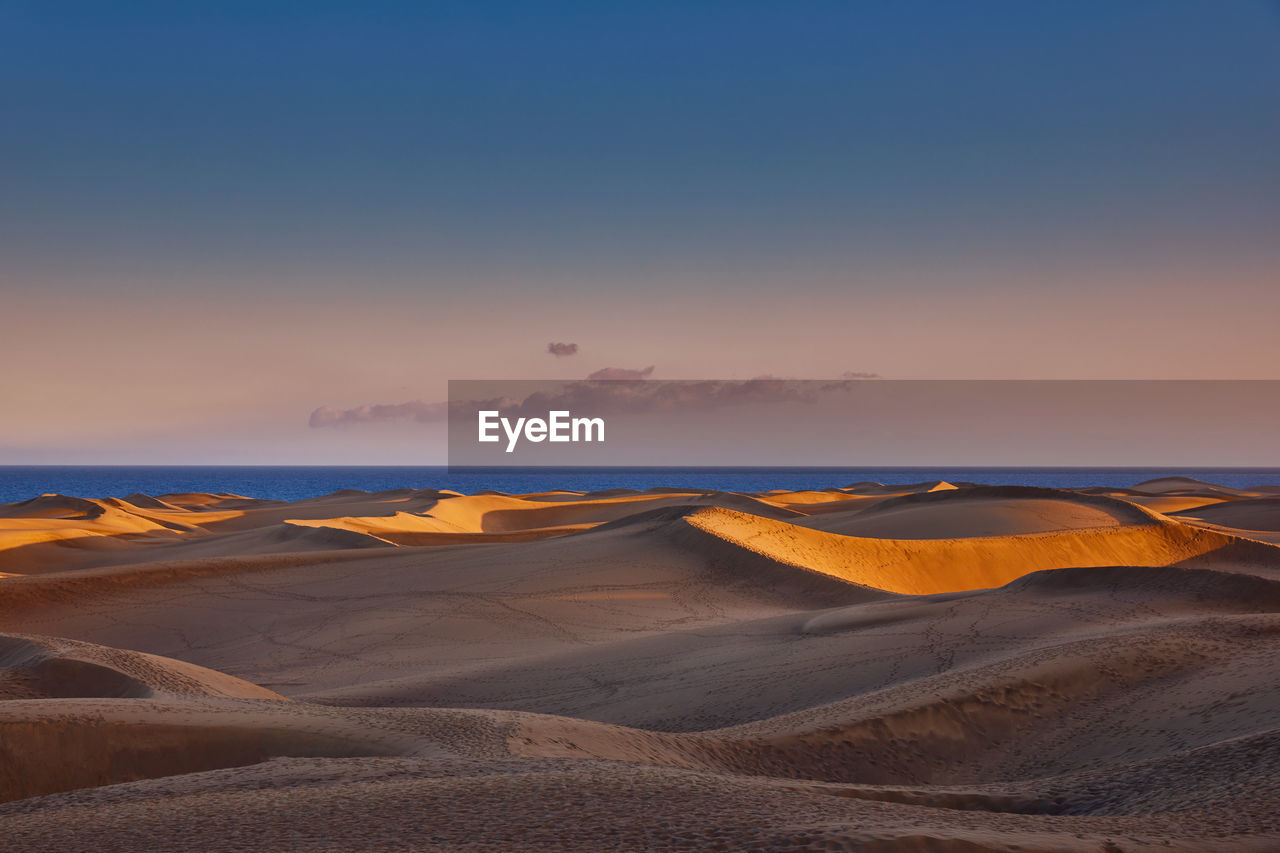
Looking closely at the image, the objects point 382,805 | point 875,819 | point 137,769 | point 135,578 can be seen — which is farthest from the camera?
point 135,578

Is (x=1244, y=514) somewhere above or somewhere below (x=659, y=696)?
above

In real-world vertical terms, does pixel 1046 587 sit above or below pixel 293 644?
above

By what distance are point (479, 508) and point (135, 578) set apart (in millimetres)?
23008

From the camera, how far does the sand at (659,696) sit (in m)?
3.61

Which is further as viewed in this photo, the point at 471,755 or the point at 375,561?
the point at 375,561

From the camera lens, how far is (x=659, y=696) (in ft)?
28.9

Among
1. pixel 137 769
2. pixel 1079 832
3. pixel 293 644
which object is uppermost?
pixel 1079 832

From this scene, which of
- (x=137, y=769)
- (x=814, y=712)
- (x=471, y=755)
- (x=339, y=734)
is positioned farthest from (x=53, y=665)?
(x=814, y=712)

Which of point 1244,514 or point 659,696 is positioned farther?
point 1244,514

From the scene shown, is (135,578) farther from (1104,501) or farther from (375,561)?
(1104,501)

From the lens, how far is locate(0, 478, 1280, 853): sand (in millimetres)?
3613

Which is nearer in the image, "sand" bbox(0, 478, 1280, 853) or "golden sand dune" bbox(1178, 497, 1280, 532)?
"sand" bbox(0, 478, 1280, 853)

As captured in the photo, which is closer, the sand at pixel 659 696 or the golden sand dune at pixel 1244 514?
the sand at pixel 659 696

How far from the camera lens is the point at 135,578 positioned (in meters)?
17.0
